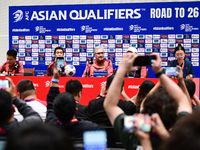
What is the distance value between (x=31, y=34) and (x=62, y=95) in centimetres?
699

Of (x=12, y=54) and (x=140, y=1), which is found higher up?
(x=140, y=1)

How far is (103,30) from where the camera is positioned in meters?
8.10

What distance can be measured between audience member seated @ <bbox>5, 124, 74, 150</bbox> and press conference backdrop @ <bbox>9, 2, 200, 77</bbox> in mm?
7147

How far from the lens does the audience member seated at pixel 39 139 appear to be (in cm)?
66

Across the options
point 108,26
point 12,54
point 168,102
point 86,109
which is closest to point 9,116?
point 168,102

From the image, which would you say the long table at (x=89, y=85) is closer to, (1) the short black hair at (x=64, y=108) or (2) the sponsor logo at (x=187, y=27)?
Answer: (1) the short black hair at (x=64, y=108)

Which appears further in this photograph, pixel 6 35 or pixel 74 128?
pixel 6 35

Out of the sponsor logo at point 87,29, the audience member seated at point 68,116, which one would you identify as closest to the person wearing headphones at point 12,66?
the sponsor logo at point 87,29

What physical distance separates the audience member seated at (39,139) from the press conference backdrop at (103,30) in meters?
7.15

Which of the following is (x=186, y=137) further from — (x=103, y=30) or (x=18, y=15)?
(x=18, y=15)

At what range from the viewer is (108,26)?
8.07 m

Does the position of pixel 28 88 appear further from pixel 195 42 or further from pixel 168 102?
pixel 195 42

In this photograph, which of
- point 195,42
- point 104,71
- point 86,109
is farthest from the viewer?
point 195,42

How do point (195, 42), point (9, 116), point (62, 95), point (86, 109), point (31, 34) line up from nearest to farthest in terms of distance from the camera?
point (9, 116) → point (62, 95) → point (86, 109) → point (195, 42) → point (31, 34)
